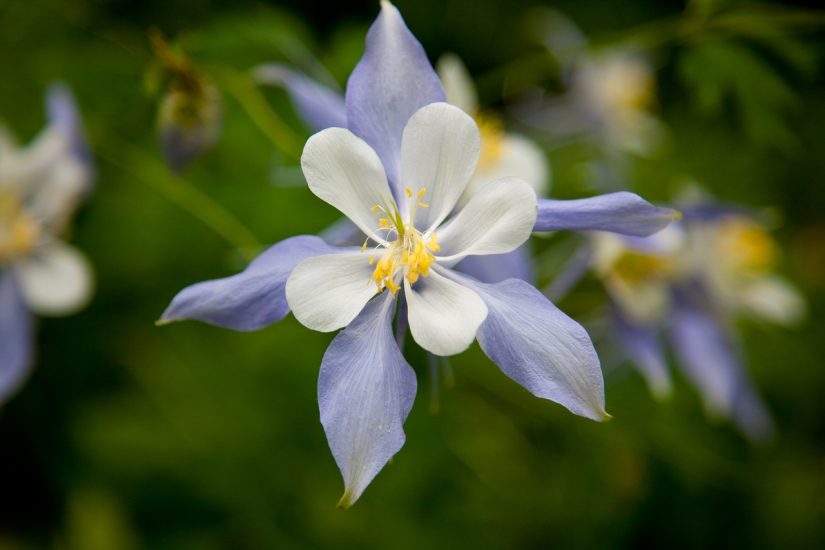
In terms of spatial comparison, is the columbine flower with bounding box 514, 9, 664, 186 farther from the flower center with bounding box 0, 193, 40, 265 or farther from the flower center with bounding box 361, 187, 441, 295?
the flower center with bounding box 0, 193, 40, 265

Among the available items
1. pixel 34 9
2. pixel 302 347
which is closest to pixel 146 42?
pixel 34 9

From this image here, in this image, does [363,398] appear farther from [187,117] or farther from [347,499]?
[187,117]

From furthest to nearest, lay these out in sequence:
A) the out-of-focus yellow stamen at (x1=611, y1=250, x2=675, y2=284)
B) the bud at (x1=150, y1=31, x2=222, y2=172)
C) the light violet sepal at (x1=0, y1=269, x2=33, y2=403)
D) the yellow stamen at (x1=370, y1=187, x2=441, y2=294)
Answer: the out-of-focus yellow stamen at (x1=611, y1=250, x2=675, y2=284) < the light violet sepal at (x1=0, y1=269, x2=33, y2=403) < the bud at (x1=150, y1=31, x2=222, y2=172) < the yellow stamen at (x1=370, y1=187, x2=441, y2=294)

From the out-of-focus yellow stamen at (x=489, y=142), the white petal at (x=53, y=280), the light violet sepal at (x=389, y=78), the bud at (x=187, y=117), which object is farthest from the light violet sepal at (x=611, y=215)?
the white petal at (x=53, y=280)

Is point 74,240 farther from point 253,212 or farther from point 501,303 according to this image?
point 501,303

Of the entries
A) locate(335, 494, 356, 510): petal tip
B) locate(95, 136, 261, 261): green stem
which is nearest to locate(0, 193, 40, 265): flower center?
locate(95, 136, 261, 261): green stem
